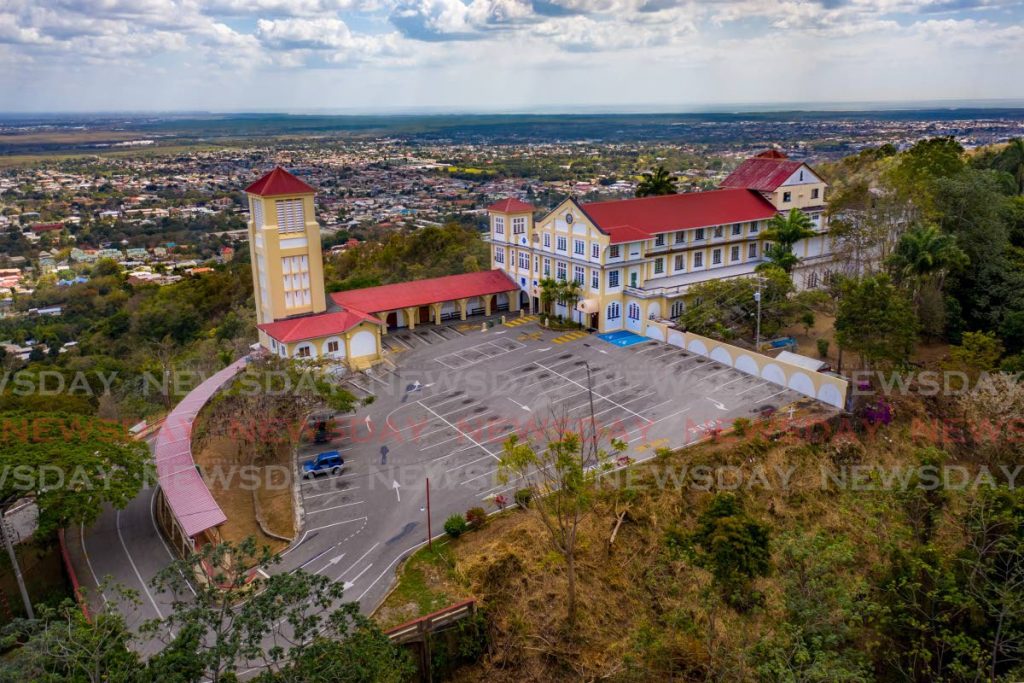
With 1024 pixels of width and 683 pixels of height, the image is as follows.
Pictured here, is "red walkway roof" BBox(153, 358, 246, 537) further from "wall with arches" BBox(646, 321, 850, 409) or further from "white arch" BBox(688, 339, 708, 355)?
"white arch" BBox(688, 339, 708, 355)

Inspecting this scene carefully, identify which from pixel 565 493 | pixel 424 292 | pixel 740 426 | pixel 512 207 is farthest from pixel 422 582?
pixel 512 207

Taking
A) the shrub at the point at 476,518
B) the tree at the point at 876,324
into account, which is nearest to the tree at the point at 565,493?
the shrub at the point at 476,518

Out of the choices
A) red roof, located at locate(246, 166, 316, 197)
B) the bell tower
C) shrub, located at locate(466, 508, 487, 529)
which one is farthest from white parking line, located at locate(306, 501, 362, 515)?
red roof, located at locate(246, 166, 316, 197)

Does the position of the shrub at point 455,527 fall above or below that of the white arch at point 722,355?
below

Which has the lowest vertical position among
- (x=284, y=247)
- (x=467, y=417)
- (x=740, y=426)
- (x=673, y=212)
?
(x=467, y=417)

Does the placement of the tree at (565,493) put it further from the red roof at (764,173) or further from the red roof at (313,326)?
the red roof at (764,173)

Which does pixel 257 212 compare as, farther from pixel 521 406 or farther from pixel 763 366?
pixel 763 366

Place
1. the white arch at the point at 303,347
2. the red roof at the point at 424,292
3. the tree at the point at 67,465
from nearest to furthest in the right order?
the tree at the point at 67,465 → the white arch at the point at 303,347 → the red roof at the point at 424,292
